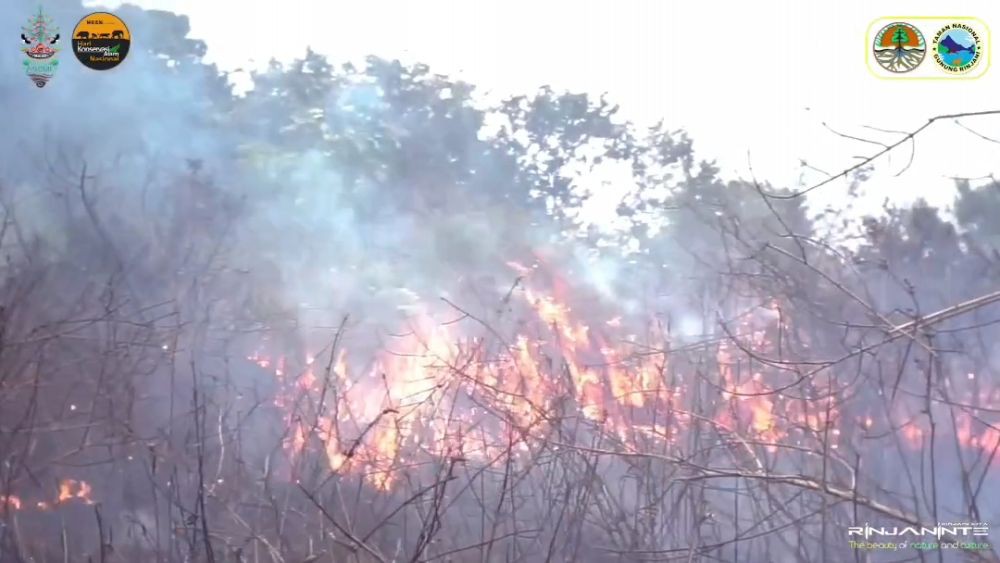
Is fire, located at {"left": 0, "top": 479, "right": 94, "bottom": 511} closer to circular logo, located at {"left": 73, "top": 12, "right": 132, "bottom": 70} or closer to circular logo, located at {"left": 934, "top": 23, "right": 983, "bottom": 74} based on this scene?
circular logo, located at {"left": 73, "top": 12, "right": 132, "bottom": 70}

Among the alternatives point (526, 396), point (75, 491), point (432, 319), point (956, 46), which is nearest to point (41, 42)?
point (75, 491)

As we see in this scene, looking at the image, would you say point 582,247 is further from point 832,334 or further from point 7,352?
point 7,352

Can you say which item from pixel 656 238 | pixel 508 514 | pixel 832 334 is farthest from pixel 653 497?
pixel 656 238

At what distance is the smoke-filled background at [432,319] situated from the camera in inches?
162

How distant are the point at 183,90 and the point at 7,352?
251 cm

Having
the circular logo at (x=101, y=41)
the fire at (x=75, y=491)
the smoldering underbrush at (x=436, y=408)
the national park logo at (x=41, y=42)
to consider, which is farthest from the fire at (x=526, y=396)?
the national park logo at (x=41, y=42)

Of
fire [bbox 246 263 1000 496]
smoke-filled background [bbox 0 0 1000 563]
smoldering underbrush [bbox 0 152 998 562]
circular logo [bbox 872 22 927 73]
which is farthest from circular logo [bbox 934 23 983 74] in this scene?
fire [bbox 246 263 1000 496]

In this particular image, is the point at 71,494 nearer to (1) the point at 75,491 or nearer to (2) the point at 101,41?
(1) the point at 75,491

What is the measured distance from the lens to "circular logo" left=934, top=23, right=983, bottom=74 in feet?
13.4

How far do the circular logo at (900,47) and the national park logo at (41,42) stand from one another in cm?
489

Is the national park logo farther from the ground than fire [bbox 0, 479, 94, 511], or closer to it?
farther from the ground

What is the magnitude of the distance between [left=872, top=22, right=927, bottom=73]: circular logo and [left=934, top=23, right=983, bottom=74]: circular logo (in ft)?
0.25

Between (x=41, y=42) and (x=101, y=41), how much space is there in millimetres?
357

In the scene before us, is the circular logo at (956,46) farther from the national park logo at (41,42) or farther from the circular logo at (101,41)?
the national park logo at (41,42)
